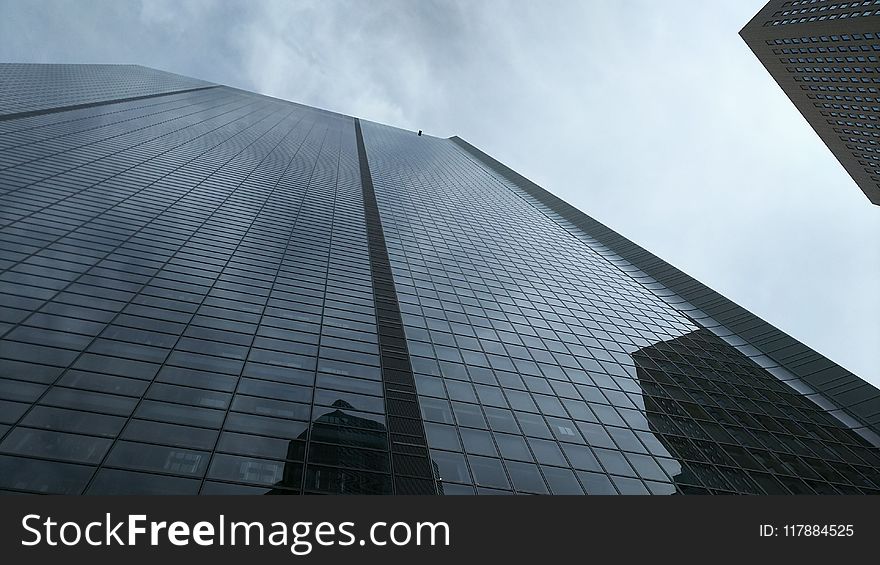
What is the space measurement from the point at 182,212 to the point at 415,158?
84251mm

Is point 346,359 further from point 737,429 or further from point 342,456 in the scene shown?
point 737,429

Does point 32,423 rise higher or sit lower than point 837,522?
lower

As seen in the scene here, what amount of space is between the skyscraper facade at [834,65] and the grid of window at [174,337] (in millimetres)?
70450

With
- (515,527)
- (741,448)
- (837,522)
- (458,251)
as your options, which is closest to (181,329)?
(515,527)

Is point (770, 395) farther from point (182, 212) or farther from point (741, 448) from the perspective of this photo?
point (182, 212)

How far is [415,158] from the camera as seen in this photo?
412ft

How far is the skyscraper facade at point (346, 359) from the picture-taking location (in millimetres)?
19953

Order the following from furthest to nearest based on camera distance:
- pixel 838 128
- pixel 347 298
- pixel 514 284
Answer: pixel 838 128
pixel 514 284
pixel 347 298

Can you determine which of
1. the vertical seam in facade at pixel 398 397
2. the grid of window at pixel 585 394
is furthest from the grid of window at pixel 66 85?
the grid of window at pixel 585 394

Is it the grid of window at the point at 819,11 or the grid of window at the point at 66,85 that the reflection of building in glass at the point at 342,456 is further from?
the grid of window at the point at 819,11

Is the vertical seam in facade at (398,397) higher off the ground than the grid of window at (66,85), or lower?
lower

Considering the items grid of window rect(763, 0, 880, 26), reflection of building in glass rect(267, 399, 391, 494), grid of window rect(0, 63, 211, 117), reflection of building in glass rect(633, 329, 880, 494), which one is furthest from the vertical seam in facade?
grid of window rect(763, 0, 880, 26)

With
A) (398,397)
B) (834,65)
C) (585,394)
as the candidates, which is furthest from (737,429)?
(834,65)

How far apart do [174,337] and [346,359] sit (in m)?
8.06
